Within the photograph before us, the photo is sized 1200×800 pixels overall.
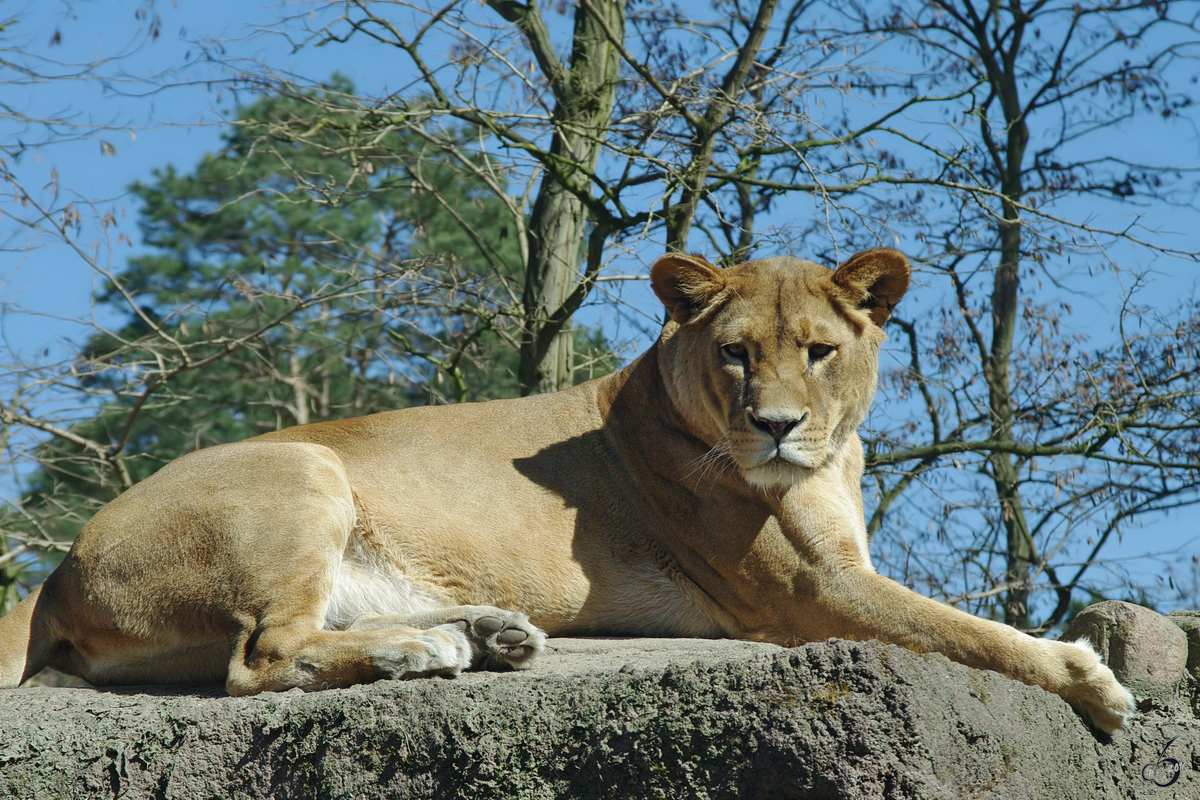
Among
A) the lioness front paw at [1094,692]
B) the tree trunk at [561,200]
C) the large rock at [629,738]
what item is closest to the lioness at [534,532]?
the lioness front paw at [1094,692]

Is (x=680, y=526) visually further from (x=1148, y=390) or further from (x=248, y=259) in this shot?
(x=248, y=259)

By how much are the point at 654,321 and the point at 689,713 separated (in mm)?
4410

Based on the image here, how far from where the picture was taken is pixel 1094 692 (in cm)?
338

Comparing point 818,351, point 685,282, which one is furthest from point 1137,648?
point 685,282

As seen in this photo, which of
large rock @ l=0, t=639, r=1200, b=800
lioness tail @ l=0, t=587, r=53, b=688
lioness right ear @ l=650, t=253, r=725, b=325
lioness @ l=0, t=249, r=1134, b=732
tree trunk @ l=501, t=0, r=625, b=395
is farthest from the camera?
tree trunk @ l=501, t=0, r=625, b=395

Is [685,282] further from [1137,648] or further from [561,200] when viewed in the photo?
[561,200]

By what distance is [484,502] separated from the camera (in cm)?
472

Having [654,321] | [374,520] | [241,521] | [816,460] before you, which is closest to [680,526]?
[816,460]

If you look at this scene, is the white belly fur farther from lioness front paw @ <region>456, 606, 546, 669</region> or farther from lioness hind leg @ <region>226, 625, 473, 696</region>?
lioness front paw @ <region>456, 606, 546, 669</region>

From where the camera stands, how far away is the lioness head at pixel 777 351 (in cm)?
423

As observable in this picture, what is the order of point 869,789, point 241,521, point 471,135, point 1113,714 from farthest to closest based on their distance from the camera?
point 471,135, point 241,521, point 1113,714, point 869,789

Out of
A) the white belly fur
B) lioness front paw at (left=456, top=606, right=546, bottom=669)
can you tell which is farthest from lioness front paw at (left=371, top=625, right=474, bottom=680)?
the white belly fur

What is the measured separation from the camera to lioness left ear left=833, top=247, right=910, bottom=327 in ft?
14.9

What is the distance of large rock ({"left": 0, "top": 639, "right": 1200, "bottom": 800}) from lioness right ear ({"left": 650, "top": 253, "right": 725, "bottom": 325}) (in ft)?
5.27
